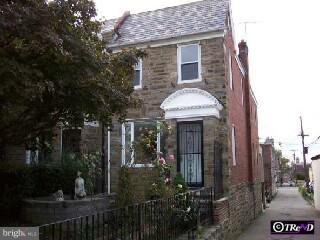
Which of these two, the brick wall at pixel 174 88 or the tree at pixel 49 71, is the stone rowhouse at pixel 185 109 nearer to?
the brick wall at pixel 174 88

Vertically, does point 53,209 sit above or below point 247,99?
below

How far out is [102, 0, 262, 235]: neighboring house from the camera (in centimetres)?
1471

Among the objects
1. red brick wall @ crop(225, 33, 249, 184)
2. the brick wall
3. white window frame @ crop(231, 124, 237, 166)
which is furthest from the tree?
white window frame @ crop(231, 124, 237, 166)

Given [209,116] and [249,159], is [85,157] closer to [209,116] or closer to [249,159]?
[209,116]

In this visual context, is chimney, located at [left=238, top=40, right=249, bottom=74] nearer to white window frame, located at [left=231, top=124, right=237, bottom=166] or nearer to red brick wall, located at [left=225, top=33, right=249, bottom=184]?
red brick wall, located at [left=225, top=33, right=249, bottom=184]

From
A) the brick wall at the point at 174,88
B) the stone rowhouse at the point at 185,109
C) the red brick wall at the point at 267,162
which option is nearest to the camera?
the brick wall at the point at 174,88

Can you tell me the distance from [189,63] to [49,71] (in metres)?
10.3

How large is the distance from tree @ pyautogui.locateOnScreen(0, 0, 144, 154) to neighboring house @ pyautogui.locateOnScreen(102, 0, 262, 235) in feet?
22.9

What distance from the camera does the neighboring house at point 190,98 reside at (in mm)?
14711

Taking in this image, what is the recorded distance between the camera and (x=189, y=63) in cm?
1573

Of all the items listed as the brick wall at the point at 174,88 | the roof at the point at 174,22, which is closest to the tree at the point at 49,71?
the brick wall at the point at 174,88

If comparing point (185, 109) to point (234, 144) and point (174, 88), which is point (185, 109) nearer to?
point (174, 88)

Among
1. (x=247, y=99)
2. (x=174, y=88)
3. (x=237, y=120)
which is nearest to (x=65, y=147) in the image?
(x=174, y=88)

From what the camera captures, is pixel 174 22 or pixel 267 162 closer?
pixel 174 22
